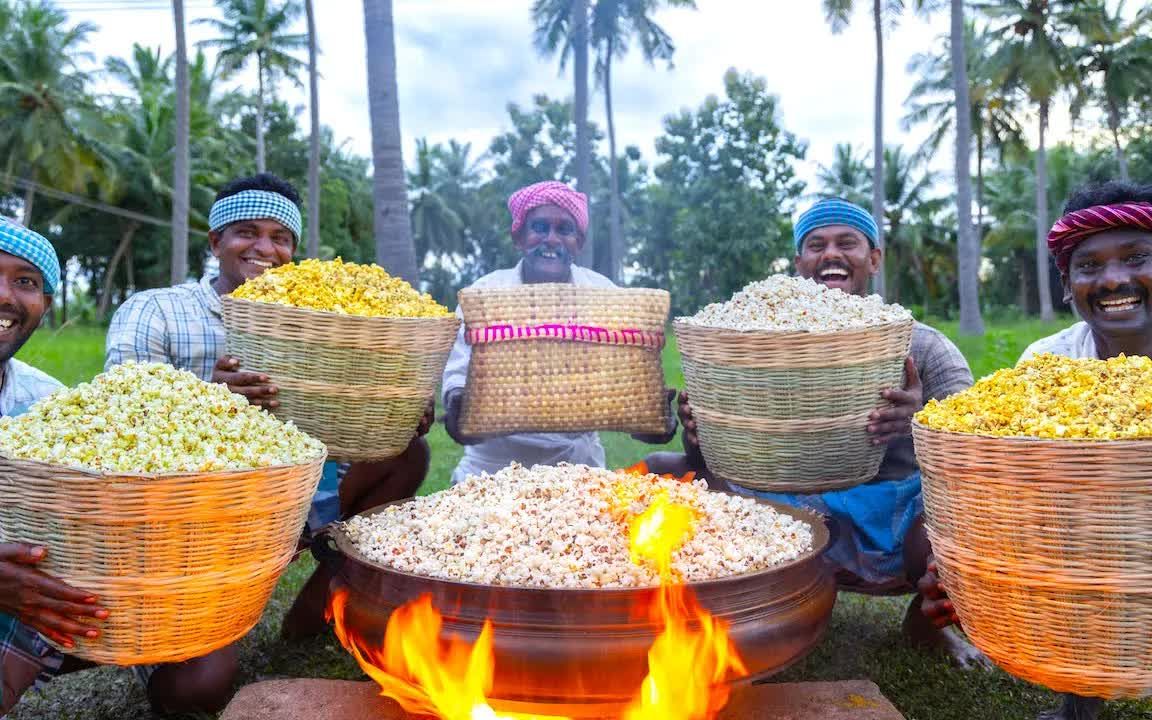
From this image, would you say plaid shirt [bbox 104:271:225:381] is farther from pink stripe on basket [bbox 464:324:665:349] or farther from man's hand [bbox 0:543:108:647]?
man's hand [bbox 0:543:108:647]

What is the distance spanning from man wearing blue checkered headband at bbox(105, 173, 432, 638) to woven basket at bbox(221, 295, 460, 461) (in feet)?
1.32

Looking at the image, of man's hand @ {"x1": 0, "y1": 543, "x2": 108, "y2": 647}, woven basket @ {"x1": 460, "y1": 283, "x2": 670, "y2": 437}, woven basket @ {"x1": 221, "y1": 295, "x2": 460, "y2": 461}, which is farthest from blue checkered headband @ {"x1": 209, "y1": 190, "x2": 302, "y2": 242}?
man's hand @ {"x1": 0, "y1": 543, "x2": 108, "y2": 647}

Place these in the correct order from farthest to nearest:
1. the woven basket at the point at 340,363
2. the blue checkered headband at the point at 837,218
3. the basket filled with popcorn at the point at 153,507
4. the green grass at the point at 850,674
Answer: the blue checkered headband at the point at 837,218 → the green grass at the point at 850,674 → the woven basket at the point at 340,363 → the basket filled with popcorn at the point at 153,507

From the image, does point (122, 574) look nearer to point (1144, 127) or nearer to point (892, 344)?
point (892, 344)

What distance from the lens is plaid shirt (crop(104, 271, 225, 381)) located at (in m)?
2.94

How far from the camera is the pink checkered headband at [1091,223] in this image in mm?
2516

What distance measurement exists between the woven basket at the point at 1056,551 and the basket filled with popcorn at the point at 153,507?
1.45 m

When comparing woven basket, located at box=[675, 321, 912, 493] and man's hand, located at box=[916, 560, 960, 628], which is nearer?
man's hand, located at box=[916, 560, 960, 628]

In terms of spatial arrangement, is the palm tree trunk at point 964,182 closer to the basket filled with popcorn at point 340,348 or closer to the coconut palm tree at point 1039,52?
the coconut palm tree at point 1039,52

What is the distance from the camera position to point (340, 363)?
→ 2443 millimetres

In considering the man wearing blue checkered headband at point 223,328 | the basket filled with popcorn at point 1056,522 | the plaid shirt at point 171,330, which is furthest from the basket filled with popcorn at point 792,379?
the plaid shirt at point 171,330

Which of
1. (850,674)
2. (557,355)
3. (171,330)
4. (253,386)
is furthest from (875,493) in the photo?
(171,330)

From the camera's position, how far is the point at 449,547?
1990 mm

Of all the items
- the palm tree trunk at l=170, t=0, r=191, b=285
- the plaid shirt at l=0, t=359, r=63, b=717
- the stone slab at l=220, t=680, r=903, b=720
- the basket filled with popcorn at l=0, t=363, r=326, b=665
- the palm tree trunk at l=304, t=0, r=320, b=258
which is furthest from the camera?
the palm tree trunk at l=304, t=0, r=320, b=258
